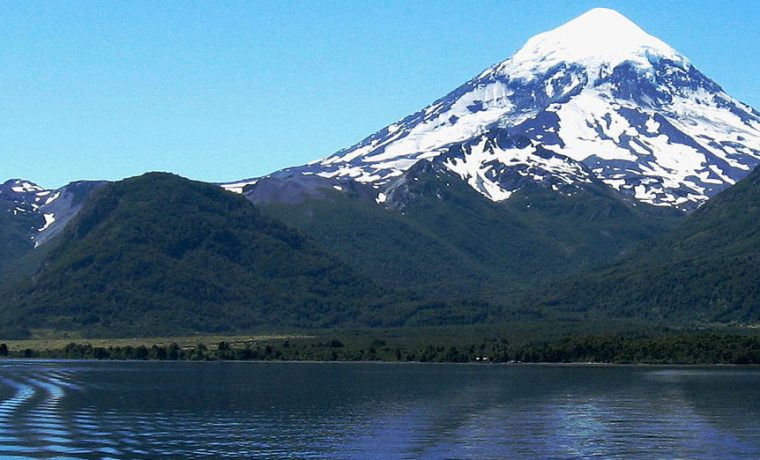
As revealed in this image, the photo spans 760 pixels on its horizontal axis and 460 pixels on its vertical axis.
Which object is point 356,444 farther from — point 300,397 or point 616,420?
point 300,397

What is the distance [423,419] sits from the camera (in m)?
153

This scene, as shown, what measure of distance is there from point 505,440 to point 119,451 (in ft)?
112

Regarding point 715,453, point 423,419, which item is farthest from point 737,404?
point 715,453

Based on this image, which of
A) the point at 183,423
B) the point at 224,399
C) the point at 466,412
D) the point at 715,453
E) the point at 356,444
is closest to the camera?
the point at 715,453

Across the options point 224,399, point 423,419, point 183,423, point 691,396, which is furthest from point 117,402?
point 691,396

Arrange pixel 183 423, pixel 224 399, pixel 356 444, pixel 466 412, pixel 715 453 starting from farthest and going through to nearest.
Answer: pixel 224 399, pixel 466 412, pixel 183 423, pixel 356 444, pixel 715 453

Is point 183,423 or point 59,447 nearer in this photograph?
point 59,447

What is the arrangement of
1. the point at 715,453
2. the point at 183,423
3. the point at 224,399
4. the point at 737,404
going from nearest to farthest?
the point at 715,453, the point at 183,423, the point at 737,404, the point at 224,399

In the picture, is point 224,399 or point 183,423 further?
point 224,399

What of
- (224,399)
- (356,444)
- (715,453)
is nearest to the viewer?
(715,453)

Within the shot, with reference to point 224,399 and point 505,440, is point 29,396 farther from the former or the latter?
point 505,440

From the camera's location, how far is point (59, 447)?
4892 inches

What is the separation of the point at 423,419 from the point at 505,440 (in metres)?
→ 23.1

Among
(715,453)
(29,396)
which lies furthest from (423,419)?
(29,396)
